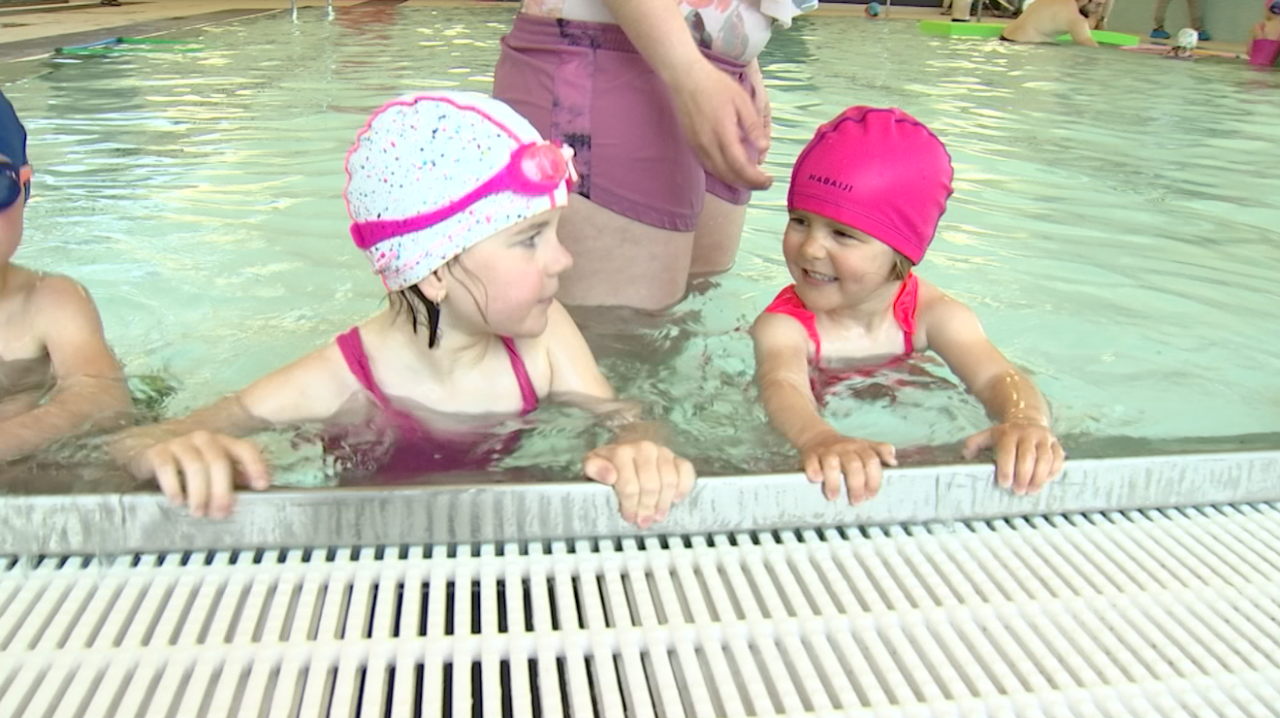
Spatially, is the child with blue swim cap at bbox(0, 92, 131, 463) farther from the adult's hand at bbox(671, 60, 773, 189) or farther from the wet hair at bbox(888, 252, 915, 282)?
the wet hair at bbox(888, 252, 915, 282)

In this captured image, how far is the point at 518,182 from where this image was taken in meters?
1.99

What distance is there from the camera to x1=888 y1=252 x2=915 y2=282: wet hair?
258 cm

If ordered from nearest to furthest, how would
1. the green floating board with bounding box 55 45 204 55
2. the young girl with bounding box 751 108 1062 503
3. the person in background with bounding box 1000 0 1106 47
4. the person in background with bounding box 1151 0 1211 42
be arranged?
the young girl with bounding box 751 108 1062 503, the green floating board with bounding box 55 45 204 55, the person in background with bounding box 1000 0 1106 47, the person in background with bounding box 1151 0 1211 42

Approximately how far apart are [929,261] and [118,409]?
9.39ft

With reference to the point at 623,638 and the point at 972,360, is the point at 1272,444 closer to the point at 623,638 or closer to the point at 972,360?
the point at 972,360

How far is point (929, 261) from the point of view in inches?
156

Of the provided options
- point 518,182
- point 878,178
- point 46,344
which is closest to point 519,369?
point 518,182

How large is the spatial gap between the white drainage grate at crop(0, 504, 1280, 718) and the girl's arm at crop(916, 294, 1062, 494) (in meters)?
0.12

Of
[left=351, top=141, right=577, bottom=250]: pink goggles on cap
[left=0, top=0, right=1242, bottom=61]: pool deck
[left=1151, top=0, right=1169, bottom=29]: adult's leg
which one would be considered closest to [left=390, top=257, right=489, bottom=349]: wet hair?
[left=351, top=141, right=577, bottom=250]: pink goggles on cap

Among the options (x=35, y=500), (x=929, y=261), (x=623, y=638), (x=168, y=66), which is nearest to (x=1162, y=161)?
(x=929, y=261)

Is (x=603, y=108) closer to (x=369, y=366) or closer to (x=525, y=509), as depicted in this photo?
(x=369, y=366)

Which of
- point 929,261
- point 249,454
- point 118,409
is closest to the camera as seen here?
point 249,454

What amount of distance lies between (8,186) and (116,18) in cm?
1223

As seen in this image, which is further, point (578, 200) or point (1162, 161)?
point (1162, 161)
